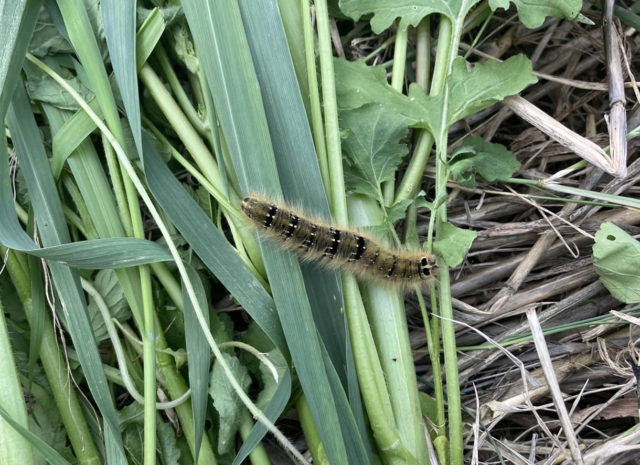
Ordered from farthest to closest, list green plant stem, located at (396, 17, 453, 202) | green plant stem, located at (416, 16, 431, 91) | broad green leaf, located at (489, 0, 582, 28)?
green plant stem, located at (416, 16, 431, 91) < green plant stem, located at (396, 17, 453, 202) < broad green leaf, located at (489, 0, 582, 28)

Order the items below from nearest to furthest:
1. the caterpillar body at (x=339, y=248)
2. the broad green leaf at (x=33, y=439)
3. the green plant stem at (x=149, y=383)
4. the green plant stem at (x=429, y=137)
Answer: the broad green leaf at (x=33, y=439)
the green plant stem at (x=149, y=383)
the caterpillar body at (x=339, y=248)
the green plant stem at (x=429, y=137)

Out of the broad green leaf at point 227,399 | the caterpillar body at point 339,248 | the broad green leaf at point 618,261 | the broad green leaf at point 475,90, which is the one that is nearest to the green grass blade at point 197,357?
the broad green leaf at point 227,399

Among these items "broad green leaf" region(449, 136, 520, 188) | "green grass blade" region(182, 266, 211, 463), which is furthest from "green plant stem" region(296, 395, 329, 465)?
"broad green leaf" region(449, 136, 520, 188)

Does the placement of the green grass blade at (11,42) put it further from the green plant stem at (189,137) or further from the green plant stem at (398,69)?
the green plant stem at (398,69)

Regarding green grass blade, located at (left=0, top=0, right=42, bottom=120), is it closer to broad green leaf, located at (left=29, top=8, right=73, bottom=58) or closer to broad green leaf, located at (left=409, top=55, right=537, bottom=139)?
broad green leaf, located at (left=29, top=8, right=73, bottom=58)

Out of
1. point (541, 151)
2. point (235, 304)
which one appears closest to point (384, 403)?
point (235, 304)

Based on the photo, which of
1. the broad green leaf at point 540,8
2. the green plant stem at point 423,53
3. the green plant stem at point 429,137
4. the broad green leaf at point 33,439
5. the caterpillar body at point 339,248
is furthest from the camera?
the green plant stem at point 423,53
